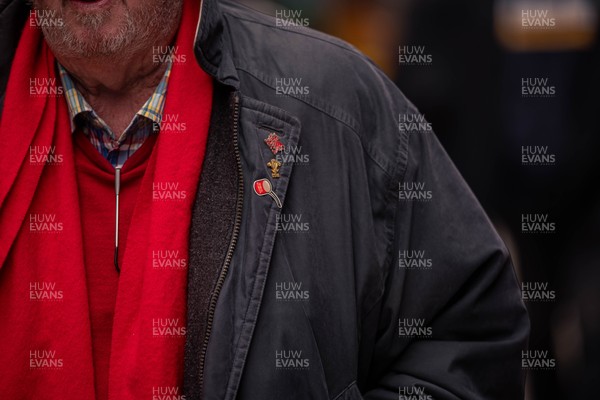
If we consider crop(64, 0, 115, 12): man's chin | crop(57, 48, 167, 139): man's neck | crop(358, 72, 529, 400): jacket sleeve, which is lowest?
crop(358, 72, 529, 400): jacket sleeve

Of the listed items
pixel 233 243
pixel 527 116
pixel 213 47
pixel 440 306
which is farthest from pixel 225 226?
pixel 527 116

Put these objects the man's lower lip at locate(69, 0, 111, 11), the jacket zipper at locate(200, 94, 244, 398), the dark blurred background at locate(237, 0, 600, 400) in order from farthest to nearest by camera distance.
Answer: the dark blurred background at locate(237, 0, 600, 400) → the man's lower lip at locate(69, 0, 111, 11) → the jacket zipper at locate(200, 94, 244, 398)

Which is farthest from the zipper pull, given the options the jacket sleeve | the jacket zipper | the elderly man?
the jacket sleeve

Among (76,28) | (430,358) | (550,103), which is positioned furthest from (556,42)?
(76,28)

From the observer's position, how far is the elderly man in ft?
7.92

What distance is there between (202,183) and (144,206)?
7.0 inches

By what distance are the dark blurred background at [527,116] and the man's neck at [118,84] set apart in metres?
1.63

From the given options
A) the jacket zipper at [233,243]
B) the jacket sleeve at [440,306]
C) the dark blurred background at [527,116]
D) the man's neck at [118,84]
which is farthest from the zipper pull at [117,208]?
the dark blurred background at [527,116]

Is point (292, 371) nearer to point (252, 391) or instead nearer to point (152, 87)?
point (252, 391)

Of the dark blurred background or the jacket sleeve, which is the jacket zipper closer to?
the jacket sleeve

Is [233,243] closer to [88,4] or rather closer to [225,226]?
[225,226]

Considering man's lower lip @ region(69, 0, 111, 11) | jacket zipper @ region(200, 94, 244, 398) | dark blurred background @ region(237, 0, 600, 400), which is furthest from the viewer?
dark blurred background @ region(237, 0, 600, 400)

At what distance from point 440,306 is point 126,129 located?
0.94 m

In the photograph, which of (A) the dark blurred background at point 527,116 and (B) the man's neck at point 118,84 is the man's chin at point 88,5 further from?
(A) the dark blurred background at point 527,116
